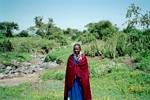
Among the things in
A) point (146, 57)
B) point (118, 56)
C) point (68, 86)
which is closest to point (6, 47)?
point (118, 56)

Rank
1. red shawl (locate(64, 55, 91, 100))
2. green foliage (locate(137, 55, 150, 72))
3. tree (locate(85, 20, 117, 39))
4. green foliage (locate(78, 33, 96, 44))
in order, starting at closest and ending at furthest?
red shawl (locate(64, 55, 91, 100)) < green foliage (locate(137, 55, 150, 72)) < green foliage (locate(78, 33, 96, 44)) < tree (locate(85, 20, 117, 39))

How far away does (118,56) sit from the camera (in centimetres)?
3016

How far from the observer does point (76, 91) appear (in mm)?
9570

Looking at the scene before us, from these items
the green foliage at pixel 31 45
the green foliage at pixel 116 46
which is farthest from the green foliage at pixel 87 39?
the green foliage at pixel 31 45

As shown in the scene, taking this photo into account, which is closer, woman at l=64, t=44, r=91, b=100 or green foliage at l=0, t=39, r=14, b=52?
woman at l=64, t=44, r=91, b=100

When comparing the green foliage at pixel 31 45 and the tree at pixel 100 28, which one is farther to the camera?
the green foliage at pixel 31 45

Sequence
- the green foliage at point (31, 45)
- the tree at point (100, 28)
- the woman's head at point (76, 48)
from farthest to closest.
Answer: the green foliage at point (31, 45)
the tree at point (100, 28)
the woman's head at point (76, 48)

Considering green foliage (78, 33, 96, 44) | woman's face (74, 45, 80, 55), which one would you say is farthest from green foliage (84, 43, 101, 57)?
woman's face (74, 45, 80, 55)

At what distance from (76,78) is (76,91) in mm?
338

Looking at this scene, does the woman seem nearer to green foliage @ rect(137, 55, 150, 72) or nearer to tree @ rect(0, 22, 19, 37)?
green foliage @ rect(137, 55, 150, 72)

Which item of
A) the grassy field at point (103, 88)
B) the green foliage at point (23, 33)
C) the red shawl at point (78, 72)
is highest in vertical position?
the green foliage at point (23, 33)

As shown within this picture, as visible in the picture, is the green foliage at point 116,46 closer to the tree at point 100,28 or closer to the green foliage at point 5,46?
the tree at point 100,28

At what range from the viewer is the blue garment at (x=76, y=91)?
952cm

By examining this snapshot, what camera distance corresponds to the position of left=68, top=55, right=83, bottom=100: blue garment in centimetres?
952
